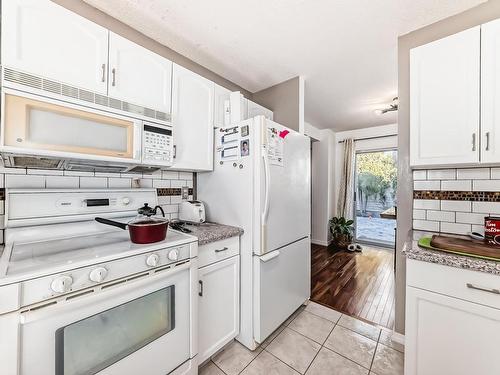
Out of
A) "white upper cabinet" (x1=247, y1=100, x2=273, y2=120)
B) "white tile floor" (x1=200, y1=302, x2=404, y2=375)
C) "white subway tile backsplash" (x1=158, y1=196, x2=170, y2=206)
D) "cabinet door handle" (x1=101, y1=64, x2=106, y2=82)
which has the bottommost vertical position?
"white tile floor" (x1=200, y1=302, x2=404, y2=375)

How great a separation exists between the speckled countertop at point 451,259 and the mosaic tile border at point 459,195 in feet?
1.89

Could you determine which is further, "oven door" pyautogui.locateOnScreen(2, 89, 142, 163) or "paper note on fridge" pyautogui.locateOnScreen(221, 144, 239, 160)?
"paper note on fridge" pyautogui.locateOnScreen(221, 144, 239, 160)

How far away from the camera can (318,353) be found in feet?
5.05

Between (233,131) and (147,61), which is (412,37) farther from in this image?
(147,61)

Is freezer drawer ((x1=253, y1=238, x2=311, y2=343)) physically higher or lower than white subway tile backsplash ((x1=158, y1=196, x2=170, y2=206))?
lower

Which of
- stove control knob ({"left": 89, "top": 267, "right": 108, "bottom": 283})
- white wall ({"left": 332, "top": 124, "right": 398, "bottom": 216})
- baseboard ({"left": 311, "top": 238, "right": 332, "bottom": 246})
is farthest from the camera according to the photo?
baseboard ({"left": 311, "top": 238, "right": 332, "bottom": 246})

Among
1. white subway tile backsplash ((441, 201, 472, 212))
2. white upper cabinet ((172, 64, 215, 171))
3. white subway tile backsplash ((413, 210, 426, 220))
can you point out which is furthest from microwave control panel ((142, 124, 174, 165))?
white subway tile backsplash ((441, 201, 472, 212))

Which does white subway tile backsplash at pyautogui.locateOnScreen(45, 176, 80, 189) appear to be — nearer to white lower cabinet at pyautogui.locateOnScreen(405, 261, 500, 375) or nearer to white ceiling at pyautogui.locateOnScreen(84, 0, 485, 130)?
white ceiling at pyautogui.locateOnScreen(84, 0, 485, 130)

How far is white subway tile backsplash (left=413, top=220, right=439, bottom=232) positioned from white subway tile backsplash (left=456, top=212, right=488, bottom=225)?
124 mm

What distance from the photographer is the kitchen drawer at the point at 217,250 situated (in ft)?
4.47

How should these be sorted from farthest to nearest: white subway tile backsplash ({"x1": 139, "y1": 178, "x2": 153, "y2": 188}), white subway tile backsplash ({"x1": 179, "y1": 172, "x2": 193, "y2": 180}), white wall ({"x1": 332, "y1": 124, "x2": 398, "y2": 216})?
white wall ({"x1": 332, "y1": 124, "x2": 398, "y2": 216}), white subway tile backsplash ({"x1": 179, "y1": 172, "x2": 193, "y2": 180}), white subway tile backsplash ({"x1": 139, "y1": 178, "x2": 153, "y2": 188})

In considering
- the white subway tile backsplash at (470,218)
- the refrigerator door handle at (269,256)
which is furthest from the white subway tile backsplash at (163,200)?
the white subway tile backsplash at (470,218)

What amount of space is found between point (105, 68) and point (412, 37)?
2.21 meters

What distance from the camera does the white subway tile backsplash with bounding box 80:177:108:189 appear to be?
1.37 metres
